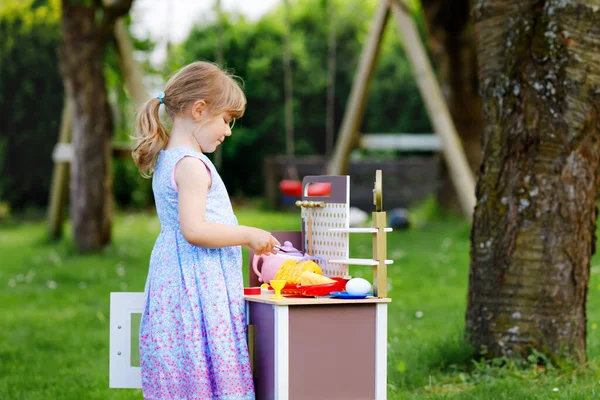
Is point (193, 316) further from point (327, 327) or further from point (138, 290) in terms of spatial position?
point (138, 290)

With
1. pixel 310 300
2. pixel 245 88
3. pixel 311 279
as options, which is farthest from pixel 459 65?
pixel 310 300

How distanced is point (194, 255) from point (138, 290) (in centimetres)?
401

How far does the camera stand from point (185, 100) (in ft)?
9.25

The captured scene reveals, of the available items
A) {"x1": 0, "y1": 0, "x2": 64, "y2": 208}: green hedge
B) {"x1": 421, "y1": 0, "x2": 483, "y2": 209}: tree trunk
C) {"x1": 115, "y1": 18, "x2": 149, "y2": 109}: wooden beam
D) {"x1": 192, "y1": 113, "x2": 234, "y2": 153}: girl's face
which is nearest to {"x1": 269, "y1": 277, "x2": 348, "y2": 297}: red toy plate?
{"x1": 192, "y1": 113, "x2": 234, "y2": 153}: girl's face

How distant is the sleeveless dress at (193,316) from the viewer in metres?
2.72

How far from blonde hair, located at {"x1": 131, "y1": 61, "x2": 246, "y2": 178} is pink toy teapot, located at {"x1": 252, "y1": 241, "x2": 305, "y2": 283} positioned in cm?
46

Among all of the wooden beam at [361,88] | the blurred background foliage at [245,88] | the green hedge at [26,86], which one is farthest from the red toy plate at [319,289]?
the green hedge at [26,86]

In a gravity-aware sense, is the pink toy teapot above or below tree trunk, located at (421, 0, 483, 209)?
below

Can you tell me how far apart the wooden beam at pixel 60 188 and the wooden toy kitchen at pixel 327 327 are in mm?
7197

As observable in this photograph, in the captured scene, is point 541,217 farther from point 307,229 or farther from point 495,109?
point 307,229

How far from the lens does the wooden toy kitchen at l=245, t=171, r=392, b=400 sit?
267 cm

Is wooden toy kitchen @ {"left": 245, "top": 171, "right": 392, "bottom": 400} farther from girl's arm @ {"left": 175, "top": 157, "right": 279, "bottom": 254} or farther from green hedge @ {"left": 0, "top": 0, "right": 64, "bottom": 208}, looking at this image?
green hedge @ {"left": 0, "top": 0, "right": 64, "bottom": 208}

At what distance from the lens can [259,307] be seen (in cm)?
279

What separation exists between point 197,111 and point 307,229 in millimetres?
555
